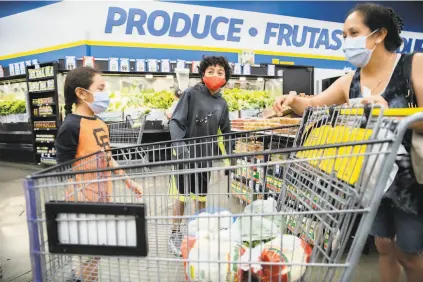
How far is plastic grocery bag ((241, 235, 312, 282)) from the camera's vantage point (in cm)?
111

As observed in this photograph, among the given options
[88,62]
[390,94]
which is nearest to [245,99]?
[88,62]

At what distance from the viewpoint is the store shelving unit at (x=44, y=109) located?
20.6ft

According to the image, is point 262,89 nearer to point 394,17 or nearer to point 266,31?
point 266,31

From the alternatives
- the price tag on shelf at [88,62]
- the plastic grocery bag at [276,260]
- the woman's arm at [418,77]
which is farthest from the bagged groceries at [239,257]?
the price tag on shelf at [88,62]

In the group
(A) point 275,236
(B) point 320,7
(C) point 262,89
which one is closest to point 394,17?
(A) point 275,236

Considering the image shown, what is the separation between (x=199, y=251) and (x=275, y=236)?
31 centimetres

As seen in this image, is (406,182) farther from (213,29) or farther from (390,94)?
(213,29)

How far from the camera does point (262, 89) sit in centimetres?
741

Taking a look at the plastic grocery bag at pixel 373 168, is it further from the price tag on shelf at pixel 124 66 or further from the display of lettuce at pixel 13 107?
the display of lettuce at pixel 13 107

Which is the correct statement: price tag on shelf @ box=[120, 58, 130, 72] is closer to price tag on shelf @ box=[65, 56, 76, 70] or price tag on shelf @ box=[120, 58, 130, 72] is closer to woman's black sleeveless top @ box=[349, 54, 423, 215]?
price tag on shelf @ box=[65, 56, 76, 70]

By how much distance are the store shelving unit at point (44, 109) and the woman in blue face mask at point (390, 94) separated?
5.79m

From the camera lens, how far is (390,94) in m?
1.46

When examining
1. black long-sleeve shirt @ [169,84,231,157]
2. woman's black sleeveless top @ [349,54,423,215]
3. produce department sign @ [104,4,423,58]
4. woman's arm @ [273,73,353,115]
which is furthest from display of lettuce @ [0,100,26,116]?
woman's black sleeveless top @ [349,54,423,215]

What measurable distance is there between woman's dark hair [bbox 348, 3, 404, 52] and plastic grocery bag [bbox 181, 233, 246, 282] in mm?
1203
